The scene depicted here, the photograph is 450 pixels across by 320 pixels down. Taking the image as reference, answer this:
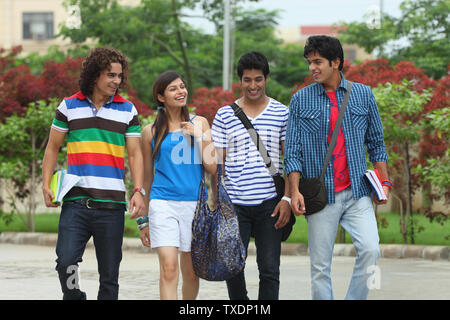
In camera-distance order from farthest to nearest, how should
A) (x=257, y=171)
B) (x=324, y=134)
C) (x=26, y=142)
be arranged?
(x=26, y=142), (x=257, y=171), (x=324, y=134)

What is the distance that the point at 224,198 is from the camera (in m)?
6.03

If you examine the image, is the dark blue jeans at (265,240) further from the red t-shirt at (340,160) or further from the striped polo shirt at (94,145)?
the striped polo shirt at (94,145)

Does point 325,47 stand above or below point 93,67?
above

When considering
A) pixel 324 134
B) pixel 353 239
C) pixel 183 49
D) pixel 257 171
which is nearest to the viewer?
pixel 353 239

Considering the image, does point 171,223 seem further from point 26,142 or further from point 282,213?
point 26,142

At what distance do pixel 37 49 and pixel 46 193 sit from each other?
4009 centimetres

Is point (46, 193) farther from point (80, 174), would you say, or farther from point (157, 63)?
point (157, 63)

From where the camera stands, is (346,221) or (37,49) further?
(37,49)

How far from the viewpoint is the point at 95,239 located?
590cm

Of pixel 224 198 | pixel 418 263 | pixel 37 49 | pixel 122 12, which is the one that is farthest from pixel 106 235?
pixel 37 49

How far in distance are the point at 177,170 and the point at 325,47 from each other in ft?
4.31

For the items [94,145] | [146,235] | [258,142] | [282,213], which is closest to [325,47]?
[258,142]

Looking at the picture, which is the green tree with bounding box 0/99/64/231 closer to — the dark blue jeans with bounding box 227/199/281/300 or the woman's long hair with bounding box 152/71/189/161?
the woman's long hair with bounding box 152/71/189/161
